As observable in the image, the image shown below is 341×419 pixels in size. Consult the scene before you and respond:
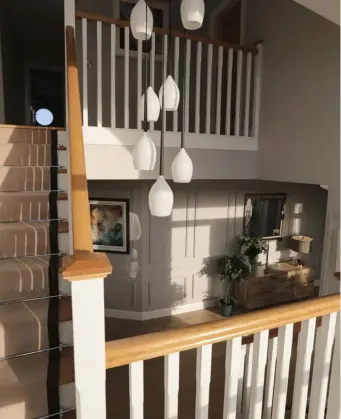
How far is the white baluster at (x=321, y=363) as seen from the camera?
136 cm

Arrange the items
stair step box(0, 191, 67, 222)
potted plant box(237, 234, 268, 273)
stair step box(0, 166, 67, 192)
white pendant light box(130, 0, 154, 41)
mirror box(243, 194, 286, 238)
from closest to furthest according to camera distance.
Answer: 1. white pendant light box(130, 0, 154, 41)
2. stair step box(0, 191, 67, 222)
3. stair step box(0, 166, 67, 192)
4. potted plant box(237, 234, 268, 273)
5. mirror box(243, 194, 286, 238)

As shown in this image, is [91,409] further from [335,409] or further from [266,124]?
[266,124]

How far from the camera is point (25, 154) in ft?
9.85

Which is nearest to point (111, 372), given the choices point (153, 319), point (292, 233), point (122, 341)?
point (153, 319)

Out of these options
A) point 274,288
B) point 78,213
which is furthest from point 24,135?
point 274,288

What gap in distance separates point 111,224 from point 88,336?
419 centimetres

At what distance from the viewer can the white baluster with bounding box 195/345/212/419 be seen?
1.12 m

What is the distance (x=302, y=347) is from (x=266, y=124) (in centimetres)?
270

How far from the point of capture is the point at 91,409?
101 cm

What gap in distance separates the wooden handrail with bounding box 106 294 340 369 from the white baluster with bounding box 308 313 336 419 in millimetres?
94

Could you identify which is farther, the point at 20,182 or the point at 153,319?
the point at 153,319

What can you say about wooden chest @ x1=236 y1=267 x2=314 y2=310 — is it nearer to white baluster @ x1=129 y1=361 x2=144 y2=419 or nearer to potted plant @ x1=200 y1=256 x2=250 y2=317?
potted plant @ x1=200 y1=256 x2=250 y2=317

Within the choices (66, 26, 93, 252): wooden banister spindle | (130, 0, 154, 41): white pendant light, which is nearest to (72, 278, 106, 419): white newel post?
(66, 26, 93, 252): wooden banister spindle

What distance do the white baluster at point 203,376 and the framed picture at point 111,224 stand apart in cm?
A: 396
